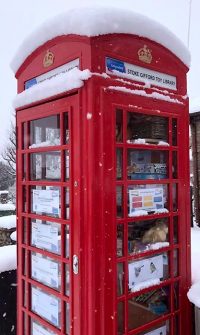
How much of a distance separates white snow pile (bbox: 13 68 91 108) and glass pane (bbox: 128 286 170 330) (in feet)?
5.17

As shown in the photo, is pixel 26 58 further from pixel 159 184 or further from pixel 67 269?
pixel 67 269

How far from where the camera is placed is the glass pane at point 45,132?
239 cm

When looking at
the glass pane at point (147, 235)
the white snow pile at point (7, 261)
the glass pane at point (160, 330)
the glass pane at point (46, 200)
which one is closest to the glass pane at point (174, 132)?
the glass pane at point (147, 235)

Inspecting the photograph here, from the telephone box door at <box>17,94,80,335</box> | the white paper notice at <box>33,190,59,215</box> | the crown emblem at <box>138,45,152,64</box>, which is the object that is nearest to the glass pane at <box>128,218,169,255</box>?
the telephone box door at <box>17,94,80,335</box>

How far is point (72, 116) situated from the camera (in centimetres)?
Result: 215

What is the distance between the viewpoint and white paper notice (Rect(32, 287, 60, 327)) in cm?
242

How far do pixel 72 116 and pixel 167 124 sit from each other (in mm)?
800

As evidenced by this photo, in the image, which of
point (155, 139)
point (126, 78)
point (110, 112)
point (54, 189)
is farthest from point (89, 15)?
point (54, 189)

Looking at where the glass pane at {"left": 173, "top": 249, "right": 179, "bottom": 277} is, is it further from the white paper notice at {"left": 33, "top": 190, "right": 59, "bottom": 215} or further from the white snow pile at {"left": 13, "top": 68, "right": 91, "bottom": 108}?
the white snow pile at {"left": 13, "top": 68, "right": 91, "bottom": 108}

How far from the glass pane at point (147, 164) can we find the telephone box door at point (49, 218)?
45 centimetres

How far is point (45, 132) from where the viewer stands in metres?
2.51

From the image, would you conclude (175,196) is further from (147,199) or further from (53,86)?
(53,86)

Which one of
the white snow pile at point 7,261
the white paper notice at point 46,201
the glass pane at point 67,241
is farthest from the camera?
the white snow pile at point 7,261

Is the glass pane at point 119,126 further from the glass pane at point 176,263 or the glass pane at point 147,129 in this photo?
the glass pane at point 176,263
